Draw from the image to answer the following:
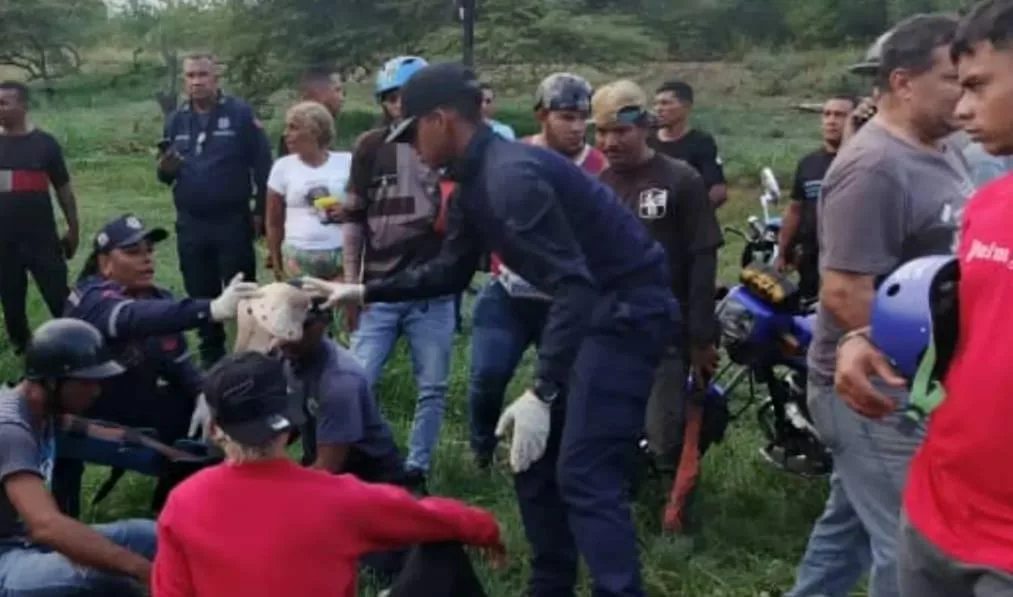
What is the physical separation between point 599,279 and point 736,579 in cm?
131

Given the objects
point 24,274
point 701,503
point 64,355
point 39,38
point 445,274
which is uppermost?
point 445,274

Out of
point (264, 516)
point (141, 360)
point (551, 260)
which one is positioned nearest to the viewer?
point (264, 516)

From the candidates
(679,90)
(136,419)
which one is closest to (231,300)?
(136,419)

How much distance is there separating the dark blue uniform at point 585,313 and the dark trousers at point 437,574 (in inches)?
23.6

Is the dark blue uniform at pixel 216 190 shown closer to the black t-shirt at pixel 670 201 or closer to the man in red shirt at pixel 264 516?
the black t-shirt at pixel 670 201

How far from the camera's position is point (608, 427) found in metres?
4.30

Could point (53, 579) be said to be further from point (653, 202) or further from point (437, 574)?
point (653, 202)

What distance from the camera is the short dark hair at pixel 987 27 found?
8.32ft

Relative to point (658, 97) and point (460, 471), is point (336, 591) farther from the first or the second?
point (658, 97)

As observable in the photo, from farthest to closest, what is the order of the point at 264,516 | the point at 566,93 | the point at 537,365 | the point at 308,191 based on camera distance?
the point at 308,191
the point at 566,93
the point at 537,365
the point at 264,516

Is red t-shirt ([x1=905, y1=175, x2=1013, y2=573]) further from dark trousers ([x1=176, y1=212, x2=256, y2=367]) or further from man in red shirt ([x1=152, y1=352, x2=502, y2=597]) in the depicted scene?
dark trousers ([x1=176, y1=212, x2=256, y2=367])

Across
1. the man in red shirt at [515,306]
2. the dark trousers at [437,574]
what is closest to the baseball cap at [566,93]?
the man in red shirt at [515,306]

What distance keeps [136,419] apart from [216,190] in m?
2.73

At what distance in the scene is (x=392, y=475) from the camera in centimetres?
484
